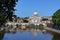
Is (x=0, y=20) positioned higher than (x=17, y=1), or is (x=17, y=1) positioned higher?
(x=17, y=1)

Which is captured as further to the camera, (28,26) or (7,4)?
(28,26)

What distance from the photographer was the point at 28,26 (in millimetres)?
109438

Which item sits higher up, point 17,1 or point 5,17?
point 17,1

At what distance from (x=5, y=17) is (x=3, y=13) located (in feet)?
0.66

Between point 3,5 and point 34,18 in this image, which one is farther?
point 34,18

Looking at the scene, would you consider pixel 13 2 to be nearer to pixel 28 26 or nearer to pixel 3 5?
pixel 3 5

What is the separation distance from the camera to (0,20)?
343 inches

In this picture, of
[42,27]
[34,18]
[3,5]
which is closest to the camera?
[3,5]

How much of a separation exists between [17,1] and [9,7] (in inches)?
13.6

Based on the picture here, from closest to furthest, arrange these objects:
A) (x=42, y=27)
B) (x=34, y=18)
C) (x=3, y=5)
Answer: (x=3, y=5)
(x=42, y=27)
(x=34, y=18)

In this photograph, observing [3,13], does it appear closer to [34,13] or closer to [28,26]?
[28,26]

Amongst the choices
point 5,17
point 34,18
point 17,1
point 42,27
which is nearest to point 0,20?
point 5,17

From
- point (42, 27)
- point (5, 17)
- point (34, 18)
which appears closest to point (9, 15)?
point (5, 17)

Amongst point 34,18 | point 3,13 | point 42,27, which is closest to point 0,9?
point 3,13
